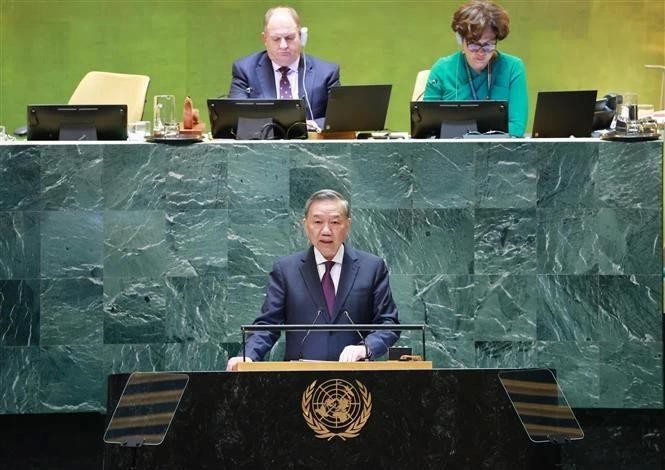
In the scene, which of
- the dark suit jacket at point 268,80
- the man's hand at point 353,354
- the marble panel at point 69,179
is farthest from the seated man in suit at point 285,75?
the man's hand at point 353,354

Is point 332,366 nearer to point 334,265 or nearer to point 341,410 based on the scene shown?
point 341,410

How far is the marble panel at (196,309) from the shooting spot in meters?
6.21

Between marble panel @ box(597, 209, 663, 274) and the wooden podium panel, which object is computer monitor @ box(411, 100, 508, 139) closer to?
marble panel @ box(597, 209, 663, 274)

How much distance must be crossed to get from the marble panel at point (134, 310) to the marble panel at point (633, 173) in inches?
87.0

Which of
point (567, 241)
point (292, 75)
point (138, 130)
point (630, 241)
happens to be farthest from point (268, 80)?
point (630, 241)

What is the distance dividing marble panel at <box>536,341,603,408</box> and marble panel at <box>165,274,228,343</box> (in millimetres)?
1541

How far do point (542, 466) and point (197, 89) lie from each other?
6.96m

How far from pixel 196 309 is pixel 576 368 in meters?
1.84

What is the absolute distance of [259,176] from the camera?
246 inches

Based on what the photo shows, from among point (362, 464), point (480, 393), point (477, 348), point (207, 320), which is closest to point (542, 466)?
point (480, 393)

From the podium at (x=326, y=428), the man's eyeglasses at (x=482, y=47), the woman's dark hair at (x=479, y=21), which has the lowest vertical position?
the podium at (x=326, y=428)

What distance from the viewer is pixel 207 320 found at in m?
6.22

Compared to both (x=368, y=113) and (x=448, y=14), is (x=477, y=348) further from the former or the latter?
(x=448, y=14)

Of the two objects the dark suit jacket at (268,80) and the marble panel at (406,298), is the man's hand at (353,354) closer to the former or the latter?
the marble panel at (406,298)
